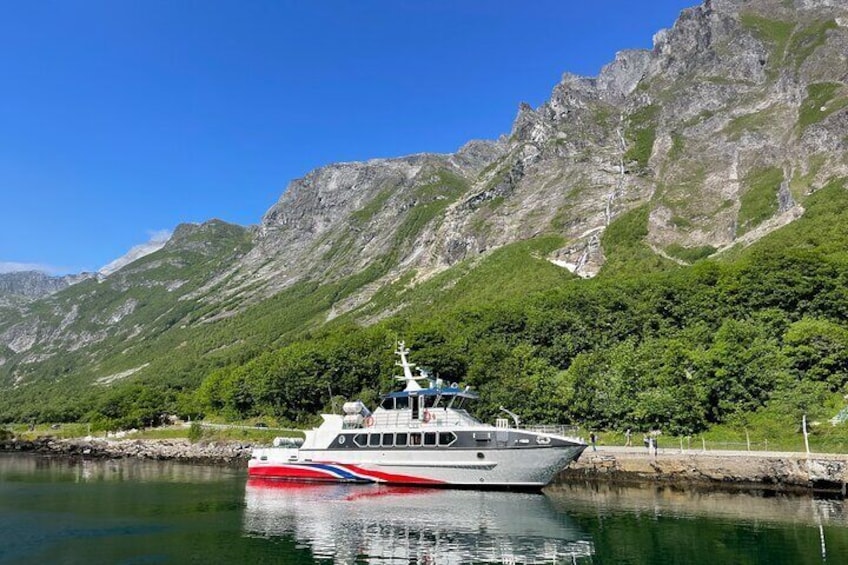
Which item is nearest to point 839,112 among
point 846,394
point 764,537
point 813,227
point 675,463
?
point 813,227

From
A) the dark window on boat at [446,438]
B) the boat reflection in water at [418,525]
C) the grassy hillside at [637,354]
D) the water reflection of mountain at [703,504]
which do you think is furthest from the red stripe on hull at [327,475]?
the grassy hillside at [637,354]

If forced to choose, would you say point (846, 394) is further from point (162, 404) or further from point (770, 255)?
point (162, 404)

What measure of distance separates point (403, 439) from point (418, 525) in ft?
51.9

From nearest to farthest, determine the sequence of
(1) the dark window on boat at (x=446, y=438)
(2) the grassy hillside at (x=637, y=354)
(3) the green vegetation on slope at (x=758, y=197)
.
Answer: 1. (1) the dark window on boat at (x=446, y=438)
2. (2) the grassy hillside at (x=637, y=354)
3. (3) the green vegetation on slope at (x=758, y=197)

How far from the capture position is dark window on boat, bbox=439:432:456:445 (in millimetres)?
48284

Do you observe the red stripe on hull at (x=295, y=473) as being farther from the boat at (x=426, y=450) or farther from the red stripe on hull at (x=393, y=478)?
the red stripe on hull at (x=393, y=478)

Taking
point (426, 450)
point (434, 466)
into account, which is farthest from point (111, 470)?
point (434, 466)

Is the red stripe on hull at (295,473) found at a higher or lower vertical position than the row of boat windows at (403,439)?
lower

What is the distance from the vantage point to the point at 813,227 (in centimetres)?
10800

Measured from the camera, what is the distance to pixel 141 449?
97.1m

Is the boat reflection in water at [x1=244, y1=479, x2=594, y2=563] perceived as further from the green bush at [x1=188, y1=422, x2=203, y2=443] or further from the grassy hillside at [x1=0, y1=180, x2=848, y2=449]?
the green bush at [x1=188, y1=422, x2=203, y2=443]

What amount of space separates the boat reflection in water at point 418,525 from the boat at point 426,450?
1.61 m

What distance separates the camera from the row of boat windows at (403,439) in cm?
4872

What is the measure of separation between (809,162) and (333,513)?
495ft
